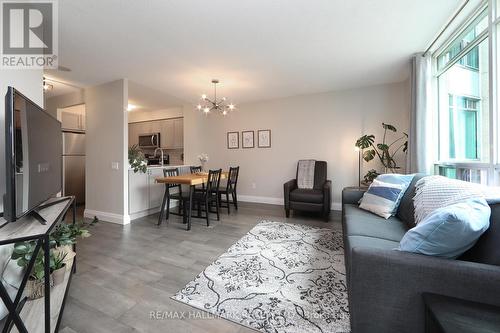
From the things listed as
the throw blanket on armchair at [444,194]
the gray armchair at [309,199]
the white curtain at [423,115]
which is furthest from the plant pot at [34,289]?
the white curtain at [423,115]

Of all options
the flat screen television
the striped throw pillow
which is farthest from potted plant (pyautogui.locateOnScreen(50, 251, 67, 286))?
the striped throw pillow

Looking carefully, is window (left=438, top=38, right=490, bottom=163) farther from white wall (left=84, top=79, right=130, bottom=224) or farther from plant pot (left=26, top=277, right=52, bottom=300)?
white wall (left=84, top=79, right=130, bottom=224)

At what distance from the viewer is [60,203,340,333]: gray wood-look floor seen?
1400 mm

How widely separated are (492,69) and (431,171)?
1.37 meters

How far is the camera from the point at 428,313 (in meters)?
0.94

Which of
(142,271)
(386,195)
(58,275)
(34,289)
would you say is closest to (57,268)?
(58,275)

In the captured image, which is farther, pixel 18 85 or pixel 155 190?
pixel 155 190

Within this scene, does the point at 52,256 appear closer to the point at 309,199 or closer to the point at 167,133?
the point at 309,199

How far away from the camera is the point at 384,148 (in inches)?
139

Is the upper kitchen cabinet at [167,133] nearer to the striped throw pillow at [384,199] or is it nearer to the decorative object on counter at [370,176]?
the decorative object on counter at [370,176]

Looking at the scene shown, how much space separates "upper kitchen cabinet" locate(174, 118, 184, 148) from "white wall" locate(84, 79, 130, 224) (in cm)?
222

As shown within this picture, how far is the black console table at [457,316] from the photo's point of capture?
764mm

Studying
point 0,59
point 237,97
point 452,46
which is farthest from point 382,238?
point 237,97

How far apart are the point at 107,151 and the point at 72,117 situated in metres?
2.00
